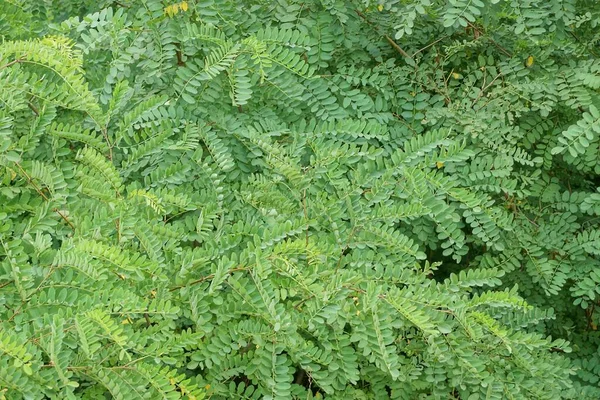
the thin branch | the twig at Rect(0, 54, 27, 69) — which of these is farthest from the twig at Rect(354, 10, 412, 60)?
the twig at Rect(0, 54, 27, 69)

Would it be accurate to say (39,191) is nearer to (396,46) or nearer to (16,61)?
(16,61)

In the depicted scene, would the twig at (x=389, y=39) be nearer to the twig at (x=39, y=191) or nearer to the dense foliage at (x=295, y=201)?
the dense foliage at (x=295, y=201)

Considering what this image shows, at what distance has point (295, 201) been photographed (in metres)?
2.46

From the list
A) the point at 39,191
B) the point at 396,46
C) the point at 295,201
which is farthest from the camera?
the point at 396,46

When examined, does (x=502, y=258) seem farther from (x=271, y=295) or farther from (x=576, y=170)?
(x=271, y=295)

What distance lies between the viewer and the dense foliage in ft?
6.29

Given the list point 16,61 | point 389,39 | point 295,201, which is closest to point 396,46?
point 389,39

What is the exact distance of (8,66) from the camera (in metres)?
2.30

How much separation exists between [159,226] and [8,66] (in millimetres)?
633

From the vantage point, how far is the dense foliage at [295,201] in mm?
1918

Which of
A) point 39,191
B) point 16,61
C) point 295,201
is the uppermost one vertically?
point 16,61

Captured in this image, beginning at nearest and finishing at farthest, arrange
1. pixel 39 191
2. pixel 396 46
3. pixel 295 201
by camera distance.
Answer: pixel 39 191
pixel 295 201
pixel 396 46

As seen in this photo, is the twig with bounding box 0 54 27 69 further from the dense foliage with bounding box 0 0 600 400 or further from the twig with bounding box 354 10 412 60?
the twig with bounding box 354 10 412 60

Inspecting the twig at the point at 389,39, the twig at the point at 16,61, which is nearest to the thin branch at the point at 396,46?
the twig at the point at 389,39
